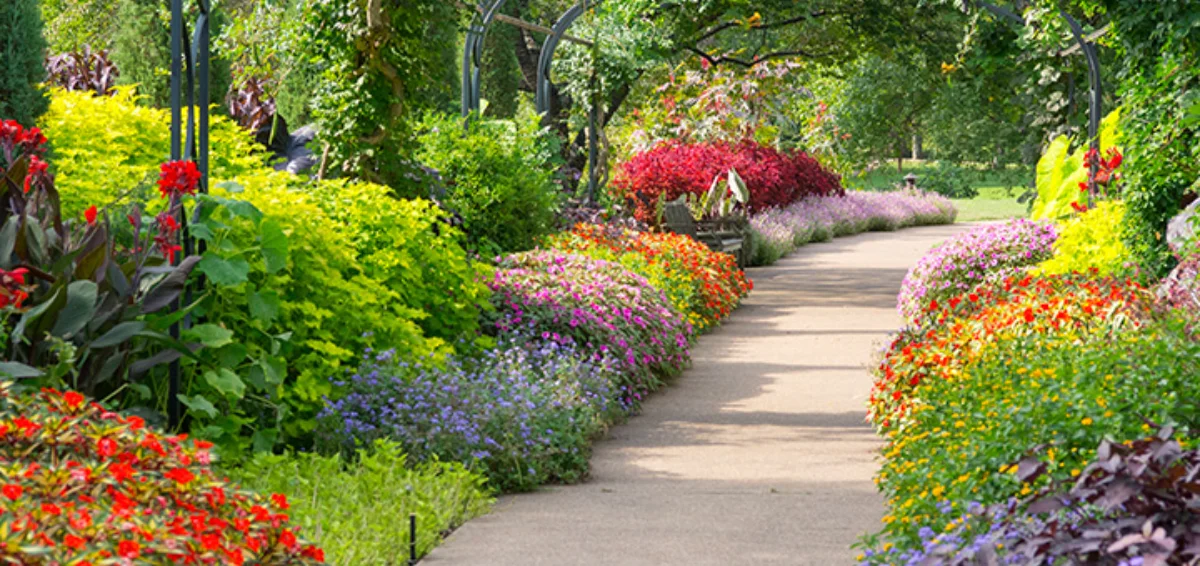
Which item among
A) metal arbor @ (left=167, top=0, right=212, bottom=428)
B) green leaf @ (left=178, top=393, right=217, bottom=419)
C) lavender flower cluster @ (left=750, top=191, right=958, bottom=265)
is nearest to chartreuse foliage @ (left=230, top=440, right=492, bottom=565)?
green leaf @ (left=178, top=393, right=217, bottom=419)

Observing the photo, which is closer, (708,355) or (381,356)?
(381,356)

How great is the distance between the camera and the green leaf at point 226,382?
541 centimetres

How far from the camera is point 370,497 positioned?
538cm

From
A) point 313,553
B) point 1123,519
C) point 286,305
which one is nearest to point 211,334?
point 286,305

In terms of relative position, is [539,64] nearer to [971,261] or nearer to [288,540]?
[971,261]

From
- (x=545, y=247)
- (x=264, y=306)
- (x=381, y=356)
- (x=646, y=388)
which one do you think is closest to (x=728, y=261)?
(x=545, y=247)

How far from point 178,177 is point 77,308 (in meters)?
0.60

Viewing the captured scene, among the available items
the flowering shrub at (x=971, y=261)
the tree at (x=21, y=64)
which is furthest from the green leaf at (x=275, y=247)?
the flowering shrub at (x=971, y=261)

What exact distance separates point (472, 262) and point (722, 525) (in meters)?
3.80

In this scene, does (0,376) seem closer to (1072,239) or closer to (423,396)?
(423,396)

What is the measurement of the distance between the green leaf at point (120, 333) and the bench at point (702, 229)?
12.3 meters

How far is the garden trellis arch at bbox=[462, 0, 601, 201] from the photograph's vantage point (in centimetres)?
1247

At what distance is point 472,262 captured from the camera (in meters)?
8.75

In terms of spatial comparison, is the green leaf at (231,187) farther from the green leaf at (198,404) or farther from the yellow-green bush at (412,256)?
the yellow-green bush at (412,256)
